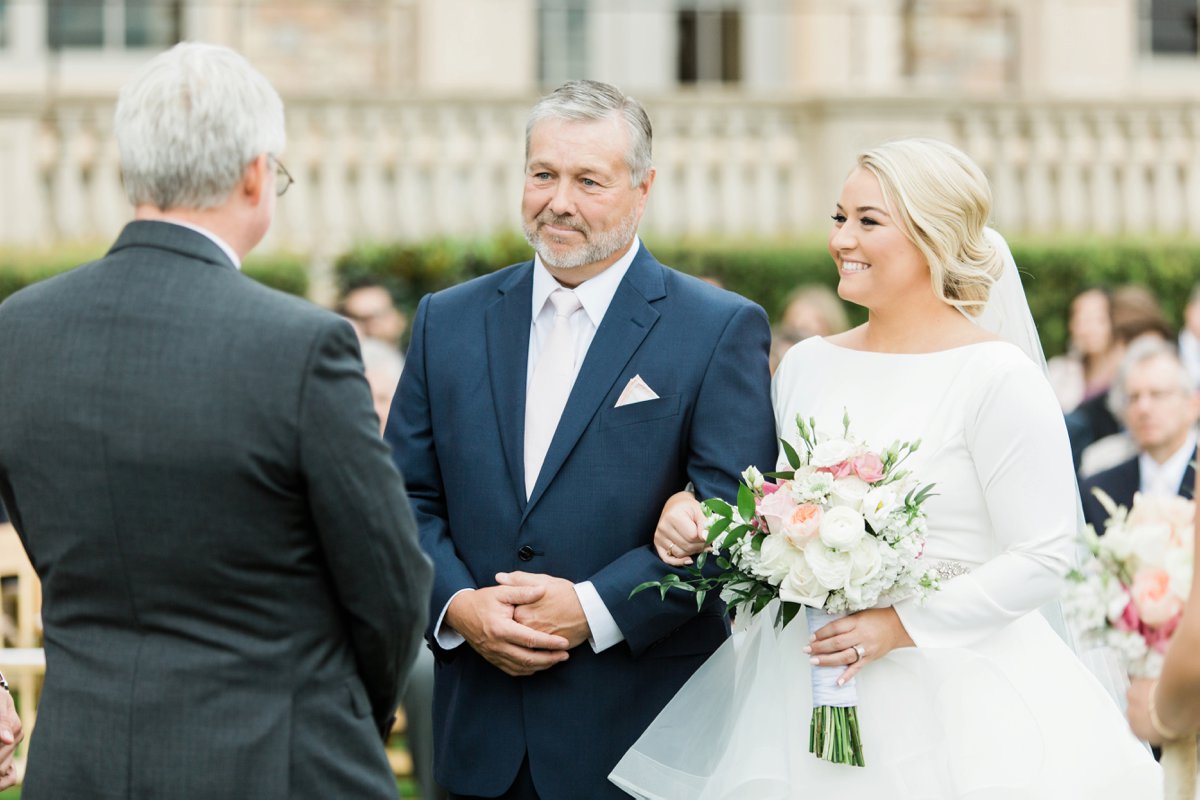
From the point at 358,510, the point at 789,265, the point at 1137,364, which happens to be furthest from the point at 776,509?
the point at 789,265

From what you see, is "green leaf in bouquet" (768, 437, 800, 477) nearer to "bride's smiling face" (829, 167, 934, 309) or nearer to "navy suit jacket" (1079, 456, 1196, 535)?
"bride's smiling face" (829, 167, 934, 309)

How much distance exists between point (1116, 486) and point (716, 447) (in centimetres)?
324

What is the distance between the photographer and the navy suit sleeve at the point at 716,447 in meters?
3.68

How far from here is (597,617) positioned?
12.1 feet

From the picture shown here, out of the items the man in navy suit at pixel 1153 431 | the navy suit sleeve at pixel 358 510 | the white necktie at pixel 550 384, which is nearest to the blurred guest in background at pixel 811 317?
the man in navy suit at pixel 1153 431

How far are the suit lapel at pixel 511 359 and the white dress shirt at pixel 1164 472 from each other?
341cm

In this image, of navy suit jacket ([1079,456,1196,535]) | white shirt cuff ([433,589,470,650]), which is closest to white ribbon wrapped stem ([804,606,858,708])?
white shirt cuff ([433,589,470,650])

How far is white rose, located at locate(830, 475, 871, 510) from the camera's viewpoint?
347cm

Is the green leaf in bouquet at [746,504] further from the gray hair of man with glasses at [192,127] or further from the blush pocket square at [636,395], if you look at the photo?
A: the gray hair of man with glasses at [192,127]

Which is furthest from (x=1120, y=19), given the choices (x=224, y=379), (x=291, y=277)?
(x=224, y=379)

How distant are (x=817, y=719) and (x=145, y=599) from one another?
64.2 inches

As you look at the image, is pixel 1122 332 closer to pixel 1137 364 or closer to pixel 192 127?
pixel 1137 364

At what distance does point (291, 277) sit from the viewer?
11156mm

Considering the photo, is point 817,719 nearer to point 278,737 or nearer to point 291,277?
point 278,737
